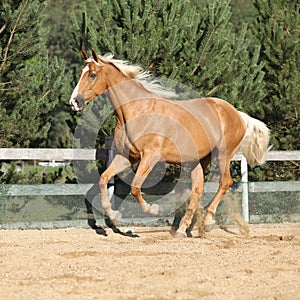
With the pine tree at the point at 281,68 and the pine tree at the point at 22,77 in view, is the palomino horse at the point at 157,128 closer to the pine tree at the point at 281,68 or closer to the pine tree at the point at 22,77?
the pine tree at the point at 281,68

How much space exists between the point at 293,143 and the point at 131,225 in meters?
3.35

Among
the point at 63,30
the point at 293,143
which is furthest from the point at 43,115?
the point at 63,30

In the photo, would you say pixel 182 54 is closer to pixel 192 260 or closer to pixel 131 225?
pixel 131 225

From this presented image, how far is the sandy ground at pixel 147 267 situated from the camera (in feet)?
13.3

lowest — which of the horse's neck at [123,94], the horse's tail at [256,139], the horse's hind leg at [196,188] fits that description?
the horse's hind leg at [196,188]

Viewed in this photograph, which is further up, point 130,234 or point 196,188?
point 196,188

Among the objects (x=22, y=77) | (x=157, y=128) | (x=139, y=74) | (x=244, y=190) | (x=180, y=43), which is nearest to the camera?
(x=157, y=128)

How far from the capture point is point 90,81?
24.2 feet

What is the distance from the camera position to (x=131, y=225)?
8.74 metres

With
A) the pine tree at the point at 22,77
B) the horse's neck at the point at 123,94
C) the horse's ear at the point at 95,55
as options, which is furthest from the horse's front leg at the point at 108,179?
the pine tree at the point at 22,77

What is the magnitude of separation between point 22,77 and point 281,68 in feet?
14.9

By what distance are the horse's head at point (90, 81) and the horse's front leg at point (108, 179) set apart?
0.87m

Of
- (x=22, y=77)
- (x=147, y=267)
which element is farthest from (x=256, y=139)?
(x=147, y=267)

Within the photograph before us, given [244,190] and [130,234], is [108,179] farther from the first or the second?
[244,190]
